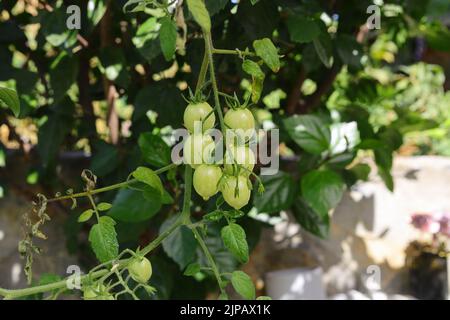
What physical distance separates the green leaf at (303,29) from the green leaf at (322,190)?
19cm

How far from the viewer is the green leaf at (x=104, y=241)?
20.9 inches

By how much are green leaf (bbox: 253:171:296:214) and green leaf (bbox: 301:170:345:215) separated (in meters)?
0.03

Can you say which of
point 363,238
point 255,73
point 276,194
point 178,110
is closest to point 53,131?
point 178,110

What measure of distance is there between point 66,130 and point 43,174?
0.43 ft

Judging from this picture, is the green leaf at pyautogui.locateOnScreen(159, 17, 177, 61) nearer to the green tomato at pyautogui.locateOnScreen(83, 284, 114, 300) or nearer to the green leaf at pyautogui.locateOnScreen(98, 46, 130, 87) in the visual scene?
the green tomato at pyautogui.locateOnScreen(83, 284, 114, 300)

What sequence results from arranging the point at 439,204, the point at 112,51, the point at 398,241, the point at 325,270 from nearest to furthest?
the point at 112,51 → the point at 325,270 → the point at 398,241 → the point at 439,204

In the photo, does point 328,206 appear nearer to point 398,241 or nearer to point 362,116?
point 362,116

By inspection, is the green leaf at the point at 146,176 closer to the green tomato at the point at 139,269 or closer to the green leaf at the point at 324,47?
the green tomato at the point at 139,269

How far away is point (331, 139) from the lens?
95cm

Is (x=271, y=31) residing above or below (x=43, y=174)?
above

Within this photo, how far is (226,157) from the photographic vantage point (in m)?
0.47

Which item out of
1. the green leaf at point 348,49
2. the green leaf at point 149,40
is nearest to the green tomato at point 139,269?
the green leaf at point 149,40
